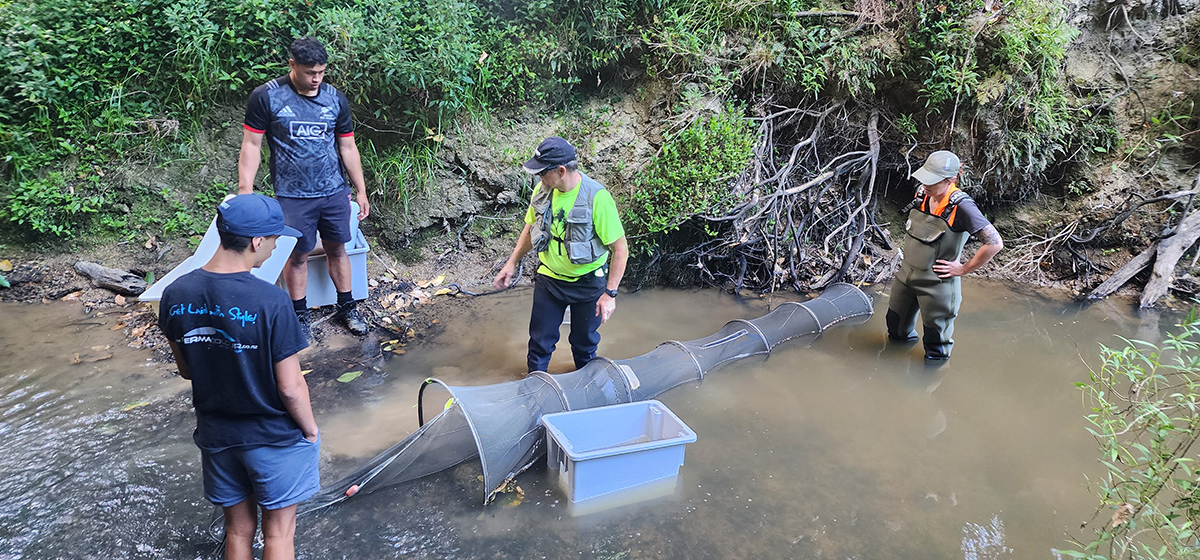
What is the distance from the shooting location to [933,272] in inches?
191

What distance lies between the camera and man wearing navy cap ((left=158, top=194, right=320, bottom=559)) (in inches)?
86.3

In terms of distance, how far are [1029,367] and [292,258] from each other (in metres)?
5.57

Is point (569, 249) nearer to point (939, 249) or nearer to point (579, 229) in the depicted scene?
point (579, 229)

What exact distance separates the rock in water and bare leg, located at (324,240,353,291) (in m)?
1.67

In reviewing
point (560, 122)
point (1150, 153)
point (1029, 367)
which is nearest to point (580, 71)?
point (560, 122)

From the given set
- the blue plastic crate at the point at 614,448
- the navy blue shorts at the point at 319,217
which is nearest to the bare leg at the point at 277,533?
the blue plastic crate at the point at 614,448

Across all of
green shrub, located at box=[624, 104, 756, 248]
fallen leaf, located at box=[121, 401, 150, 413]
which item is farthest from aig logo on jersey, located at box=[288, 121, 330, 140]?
green shrub, located at box=[624, 104, 756, 248]

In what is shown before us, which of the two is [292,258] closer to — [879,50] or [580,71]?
[580,71]

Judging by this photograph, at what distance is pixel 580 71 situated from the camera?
6.84 meters

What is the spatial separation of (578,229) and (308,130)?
1.97 meters

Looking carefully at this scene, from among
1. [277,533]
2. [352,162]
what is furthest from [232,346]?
[352,162]

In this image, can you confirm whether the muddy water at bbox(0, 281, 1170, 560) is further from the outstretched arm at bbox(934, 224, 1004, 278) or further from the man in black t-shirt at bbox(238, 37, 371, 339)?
the man in black t-shirt at bbox(238, 37, 371, 339)

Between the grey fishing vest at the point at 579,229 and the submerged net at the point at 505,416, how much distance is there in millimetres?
681

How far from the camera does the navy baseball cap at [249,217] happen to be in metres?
2.19
